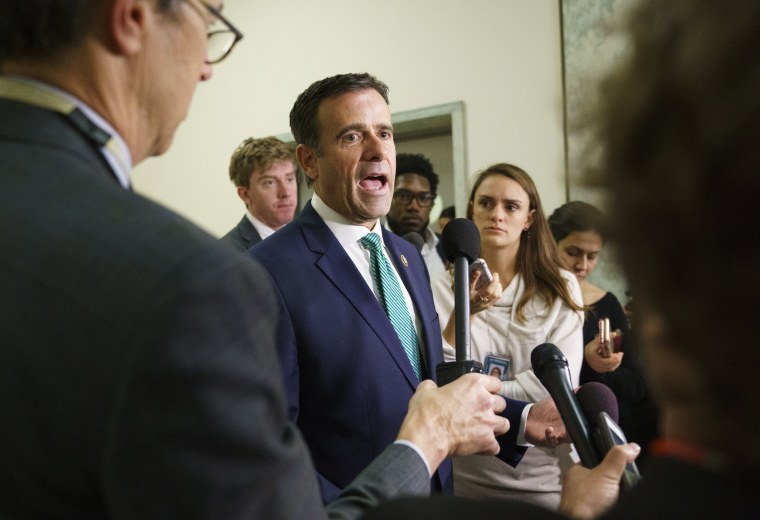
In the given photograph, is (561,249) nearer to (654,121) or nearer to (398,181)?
(398,181)

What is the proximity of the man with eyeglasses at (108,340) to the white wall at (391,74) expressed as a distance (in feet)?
9.45

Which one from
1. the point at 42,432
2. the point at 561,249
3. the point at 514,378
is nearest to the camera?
the point at 42,432

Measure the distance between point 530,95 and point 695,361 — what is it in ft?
12.9

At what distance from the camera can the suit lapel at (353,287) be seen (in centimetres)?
155

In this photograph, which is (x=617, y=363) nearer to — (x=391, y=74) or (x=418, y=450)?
(x=418, y=450)

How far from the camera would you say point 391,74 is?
15.3 ft

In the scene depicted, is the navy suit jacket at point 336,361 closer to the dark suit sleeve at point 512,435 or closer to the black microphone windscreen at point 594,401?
the dark suit sleeve at point 512,435

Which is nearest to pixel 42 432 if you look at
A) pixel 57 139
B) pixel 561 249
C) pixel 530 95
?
pixel 57 139

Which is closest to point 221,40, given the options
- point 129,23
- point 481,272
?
point 129,23

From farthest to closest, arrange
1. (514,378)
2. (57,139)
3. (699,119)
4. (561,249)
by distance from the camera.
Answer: (561,249)
(514,378)
(57,139)
(699,119)

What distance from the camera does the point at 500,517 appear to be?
1.64 feet

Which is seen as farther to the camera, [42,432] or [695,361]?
[42,432]

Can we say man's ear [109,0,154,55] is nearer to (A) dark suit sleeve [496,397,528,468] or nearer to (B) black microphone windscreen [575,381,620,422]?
(B) black microphone windscreen [575,381,620,422]

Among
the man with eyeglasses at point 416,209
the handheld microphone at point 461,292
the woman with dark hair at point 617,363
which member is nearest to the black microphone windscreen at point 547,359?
the handheld microphone at point 461,292
